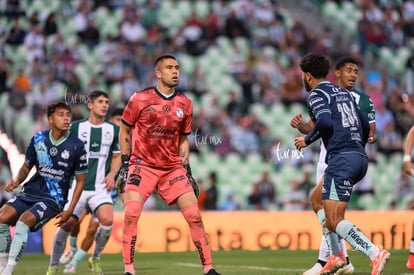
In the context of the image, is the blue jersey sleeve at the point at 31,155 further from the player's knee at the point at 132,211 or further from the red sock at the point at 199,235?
the red sock at the point at 199,235

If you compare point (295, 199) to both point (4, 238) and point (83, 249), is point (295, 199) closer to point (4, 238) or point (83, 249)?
point (83, 249)

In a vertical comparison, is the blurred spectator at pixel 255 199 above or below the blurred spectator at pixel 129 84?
below

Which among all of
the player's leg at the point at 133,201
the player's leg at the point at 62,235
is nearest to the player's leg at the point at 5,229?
the player's leg at the point at 62,235

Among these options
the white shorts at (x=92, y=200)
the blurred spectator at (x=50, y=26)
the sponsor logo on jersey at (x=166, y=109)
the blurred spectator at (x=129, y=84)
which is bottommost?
the white shorts at (x=92, y=200)

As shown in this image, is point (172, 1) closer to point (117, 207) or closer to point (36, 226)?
point (117, 207)

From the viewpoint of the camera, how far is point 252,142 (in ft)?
60.0

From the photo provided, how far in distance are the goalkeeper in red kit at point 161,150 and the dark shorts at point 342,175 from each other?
133 centimetres

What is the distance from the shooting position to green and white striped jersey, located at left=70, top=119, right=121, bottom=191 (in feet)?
36.1

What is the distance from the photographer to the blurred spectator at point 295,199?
56.6 ft

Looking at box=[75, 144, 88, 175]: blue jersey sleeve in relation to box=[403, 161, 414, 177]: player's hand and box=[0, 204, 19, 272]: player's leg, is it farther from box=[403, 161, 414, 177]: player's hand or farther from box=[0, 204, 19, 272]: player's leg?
box=[403, 161, 414, 177]: player's hand

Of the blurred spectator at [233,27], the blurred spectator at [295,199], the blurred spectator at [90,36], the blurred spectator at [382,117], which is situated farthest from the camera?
the blurred spectator at [233,27]

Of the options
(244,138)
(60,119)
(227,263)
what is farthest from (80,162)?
(244,138)

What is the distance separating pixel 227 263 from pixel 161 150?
170 inches

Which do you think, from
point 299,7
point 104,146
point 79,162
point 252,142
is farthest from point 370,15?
point 79,162
